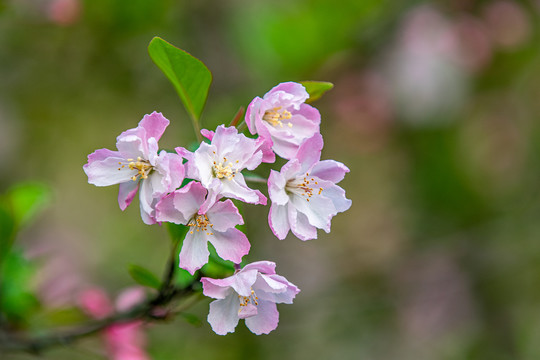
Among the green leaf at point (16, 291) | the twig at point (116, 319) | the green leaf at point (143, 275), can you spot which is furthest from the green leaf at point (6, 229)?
the green leaf at point (143, 275)

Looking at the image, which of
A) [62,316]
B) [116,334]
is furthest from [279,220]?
[116,334]

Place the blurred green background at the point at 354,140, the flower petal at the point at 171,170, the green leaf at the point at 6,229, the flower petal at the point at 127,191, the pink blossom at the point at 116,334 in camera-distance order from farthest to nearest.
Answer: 1. the blurred green background at the point at 354,140
2. the pink blossom at the point at 116,334
3. the green leaf at the point at 6,229
4. the flower petal at the point at 127,191
5. the flower petal at the point at 171,170

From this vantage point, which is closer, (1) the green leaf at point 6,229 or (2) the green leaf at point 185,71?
(2) the green leaf at point 185,71

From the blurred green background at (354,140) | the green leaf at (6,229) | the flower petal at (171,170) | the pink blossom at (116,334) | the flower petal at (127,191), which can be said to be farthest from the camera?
the blurred green background at (354,140)

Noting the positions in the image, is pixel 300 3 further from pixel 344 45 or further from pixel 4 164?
pixel 4 164

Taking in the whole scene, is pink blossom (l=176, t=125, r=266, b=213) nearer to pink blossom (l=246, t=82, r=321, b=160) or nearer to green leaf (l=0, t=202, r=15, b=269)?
pink blossom (l=246, t=82, r=321, b=160)

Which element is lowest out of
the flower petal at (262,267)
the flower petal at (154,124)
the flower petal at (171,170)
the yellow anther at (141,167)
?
the flower petal at (262,267)

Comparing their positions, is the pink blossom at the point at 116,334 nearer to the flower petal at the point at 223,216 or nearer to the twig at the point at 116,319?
the twig at the point at 116,319

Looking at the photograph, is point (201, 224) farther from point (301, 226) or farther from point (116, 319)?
point (116, 319)
